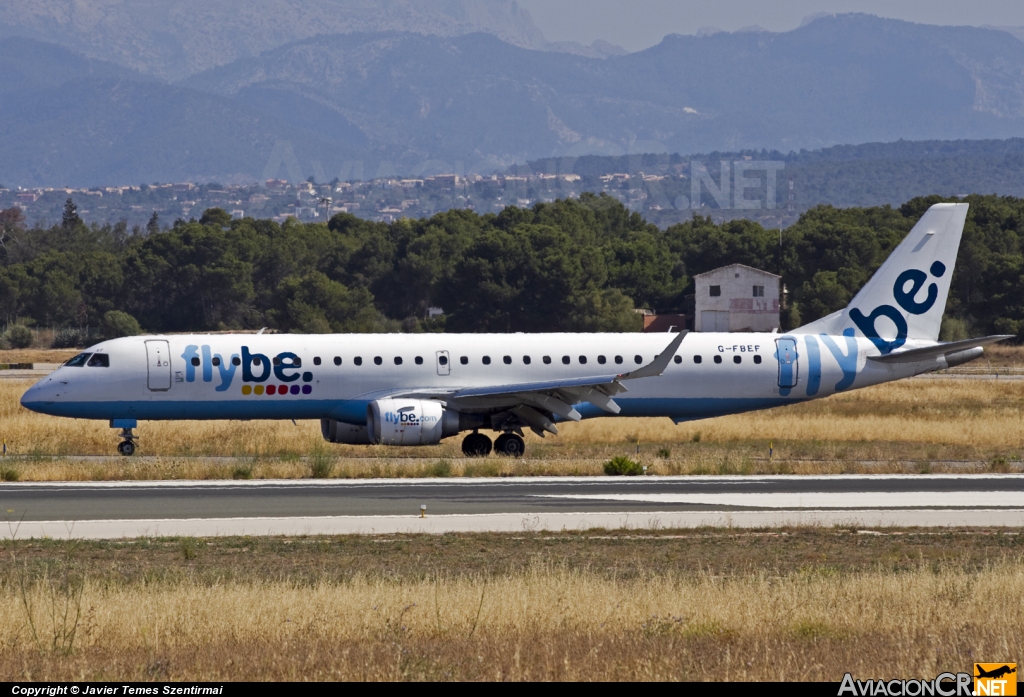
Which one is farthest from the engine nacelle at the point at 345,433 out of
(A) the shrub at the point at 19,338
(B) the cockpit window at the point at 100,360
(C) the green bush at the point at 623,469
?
(A) the shrub at the point at 19,338

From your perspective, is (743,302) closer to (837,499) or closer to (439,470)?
(439,470)

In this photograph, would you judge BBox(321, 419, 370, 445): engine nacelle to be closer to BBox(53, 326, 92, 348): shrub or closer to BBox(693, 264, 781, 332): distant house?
BBox(693, 264, 781, 332): distant house

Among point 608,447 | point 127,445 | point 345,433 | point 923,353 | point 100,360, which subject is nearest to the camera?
point 100,360

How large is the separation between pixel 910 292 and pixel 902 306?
47 centimetres

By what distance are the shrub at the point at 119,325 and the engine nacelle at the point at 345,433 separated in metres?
76.7

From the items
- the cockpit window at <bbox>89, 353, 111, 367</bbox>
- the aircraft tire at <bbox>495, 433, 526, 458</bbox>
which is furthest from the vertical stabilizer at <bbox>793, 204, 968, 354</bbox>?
the cockpit window at <bbox>89, 353, 111, 367</bbox>

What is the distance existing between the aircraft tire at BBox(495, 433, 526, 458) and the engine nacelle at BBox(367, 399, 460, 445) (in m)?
1.87

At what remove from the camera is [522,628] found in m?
13.6

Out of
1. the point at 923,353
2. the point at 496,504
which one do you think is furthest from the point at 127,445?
the point at 923,353

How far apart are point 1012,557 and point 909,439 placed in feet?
72.2

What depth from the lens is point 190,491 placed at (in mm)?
27703

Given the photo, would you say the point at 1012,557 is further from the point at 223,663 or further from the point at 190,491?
the point at 190,491

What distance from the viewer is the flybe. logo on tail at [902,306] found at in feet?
129

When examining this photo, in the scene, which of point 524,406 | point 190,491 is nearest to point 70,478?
point 190,491
